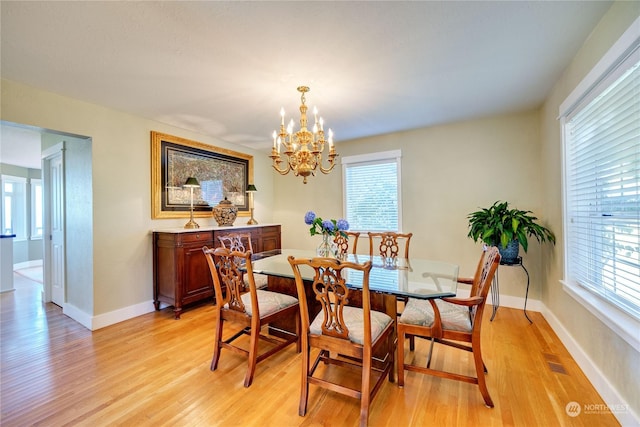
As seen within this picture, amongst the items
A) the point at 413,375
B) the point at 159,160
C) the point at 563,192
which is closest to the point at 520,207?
the point at 563,192

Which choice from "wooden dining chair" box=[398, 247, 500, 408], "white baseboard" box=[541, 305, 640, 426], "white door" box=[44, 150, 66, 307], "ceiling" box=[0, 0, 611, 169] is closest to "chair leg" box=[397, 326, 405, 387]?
"wooden dining chair" box=[398, 247, 500, 408]

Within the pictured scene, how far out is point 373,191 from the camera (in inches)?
172

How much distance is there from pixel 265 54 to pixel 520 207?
3442 mm

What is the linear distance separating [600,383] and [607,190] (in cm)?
131

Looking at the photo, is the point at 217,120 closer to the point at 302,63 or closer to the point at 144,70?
the point at 144,70

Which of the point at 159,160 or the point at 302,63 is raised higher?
the point at 302,63

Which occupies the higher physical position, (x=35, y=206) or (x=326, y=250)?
(x=35, y=206)

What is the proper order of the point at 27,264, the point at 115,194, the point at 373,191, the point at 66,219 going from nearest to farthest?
1. the point at 115,194
2. the point at 66,219
3. the point at 373,191
4. the point at 27,264

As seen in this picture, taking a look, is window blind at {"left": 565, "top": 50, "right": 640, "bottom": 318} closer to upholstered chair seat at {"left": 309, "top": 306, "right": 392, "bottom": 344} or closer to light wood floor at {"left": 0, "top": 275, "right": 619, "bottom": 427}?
light wood floor at {"left": 0, "top": 275, "right": 619, "bottom": 427}

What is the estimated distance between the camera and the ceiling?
1621 millimetres

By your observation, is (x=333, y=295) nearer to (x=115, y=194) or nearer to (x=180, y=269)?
(x=180, y=269)

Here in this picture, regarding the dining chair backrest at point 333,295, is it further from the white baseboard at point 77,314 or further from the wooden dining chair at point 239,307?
the white baseboard at point 77,314

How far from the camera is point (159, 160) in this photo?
3.53 metres

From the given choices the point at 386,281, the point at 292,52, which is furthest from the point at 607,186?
the point at 292,52
